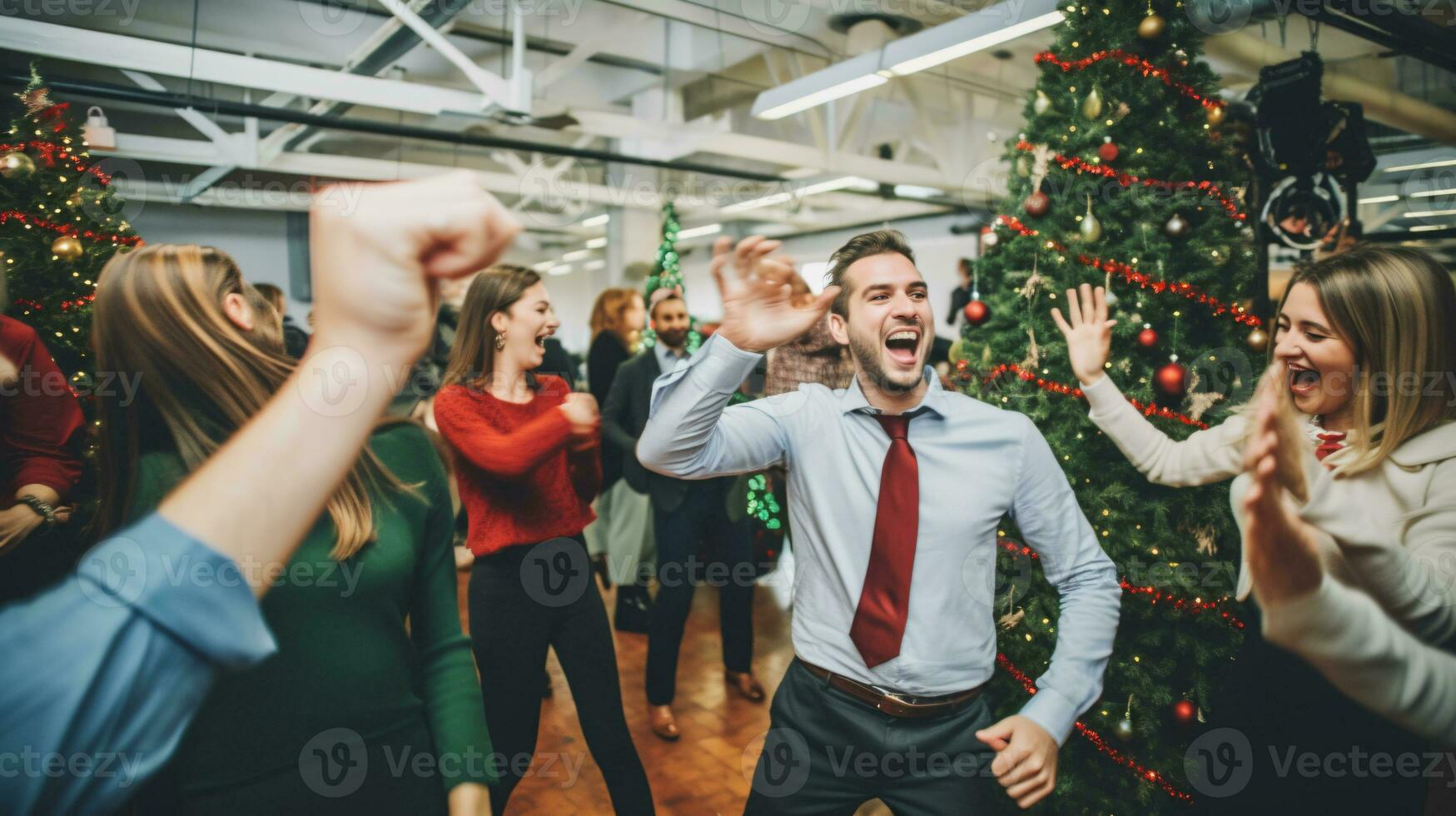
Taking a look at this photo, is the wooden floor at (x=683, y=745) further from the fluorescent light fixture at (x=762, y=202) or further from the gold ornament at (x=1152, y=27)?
the fluorescent light fixture at (x=762, y=202)

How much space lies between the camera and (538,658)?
221cm

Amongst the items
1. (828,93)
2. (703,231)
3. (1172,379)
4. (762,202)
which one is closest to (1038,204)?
(1172,379)

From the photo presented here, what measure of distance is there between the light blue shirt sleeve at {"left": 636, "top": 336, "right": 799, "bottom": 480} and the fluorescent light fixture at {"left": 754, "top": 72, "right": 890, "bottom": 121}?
448cm

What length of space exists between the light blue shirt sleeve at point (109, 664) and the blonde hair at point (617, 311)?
414cm

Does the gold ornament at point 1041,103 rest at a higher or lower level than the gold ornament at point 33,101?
lower

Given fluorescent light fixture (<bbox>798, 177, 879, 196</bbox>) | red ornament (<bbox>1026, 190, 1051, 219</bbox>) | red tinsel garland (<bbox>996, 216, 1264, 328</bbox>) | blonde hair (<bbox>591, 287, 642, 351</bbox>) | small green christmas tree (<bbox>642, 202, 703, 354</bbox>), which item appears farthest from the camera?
fluorescent light fixture (<bbox>798, 177, 879, 196</bbox>)

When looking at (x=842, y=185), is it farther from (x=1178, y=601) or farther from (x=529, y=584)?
(x=529, y=584)

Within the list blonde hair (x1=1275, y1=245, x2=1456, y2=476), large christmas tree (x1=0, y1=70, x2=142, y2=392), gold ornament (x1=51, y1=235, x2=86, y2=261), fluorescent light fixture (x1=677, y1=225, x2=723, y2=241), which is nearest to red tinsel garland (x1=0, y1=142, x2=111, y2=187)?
large christmas tree (x1=0, y1=70, x2=142, y2=392)

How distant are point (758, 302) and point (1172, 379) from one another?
1567mm

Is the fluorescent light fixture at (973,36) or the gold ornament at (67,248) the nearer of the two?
the gold ornament at (67,248)

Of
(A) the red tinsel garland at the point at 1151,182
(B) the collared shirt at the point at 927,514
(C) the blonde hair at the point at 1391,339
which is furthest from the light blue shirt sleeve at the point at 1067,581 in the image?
(A) the red tinsel garland at the point at 1151,182

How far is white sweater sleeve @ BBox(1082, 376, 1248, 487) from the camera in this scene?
6.35 ft

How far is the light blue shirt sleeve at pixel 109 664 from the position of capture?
0.37 meters

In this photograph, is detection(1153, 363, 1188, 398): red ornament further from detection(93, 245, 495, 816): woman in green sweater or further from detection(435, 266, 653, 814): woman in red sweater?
detection(93, 245, 495, 816): woman in green sweater
